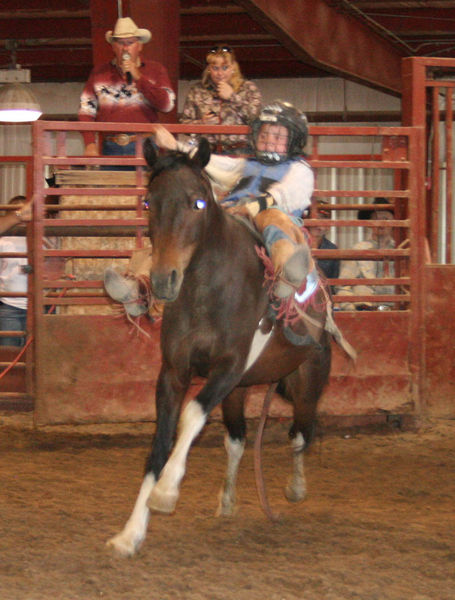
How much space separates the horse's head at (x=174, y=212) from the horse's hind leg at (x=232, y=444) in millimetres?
1259

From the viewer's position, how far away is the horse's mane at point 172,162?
401 centimetres

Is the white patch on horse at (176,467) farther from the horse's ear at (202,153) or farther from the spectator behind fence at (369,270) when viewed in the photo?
the spectator behind fence at (369,270)

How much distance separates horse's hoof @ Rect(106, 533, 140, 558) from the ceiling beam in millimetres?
6873

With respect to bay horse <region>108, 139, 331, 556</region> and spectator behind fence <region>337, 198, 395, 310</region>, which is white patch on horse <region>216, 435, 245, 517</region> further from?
spectator behind fence <region>337, 198, 395, 310</region>

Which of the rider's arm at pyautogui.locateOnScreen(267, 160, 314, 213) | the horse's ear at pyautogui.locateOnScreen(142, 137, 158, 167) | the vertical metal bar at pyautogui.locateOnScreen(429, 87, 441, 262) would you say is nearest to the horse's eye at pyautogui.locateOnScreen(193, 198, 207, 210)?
the horse's ear at pyautogui.locateOnScreen(142, 137, 158, 167)

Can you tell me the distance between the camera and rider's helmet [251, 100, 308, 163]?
497 cm

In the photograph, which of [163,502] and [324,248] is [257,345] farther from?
[324,248]

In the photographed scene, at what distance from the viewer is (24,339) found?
28.1ft

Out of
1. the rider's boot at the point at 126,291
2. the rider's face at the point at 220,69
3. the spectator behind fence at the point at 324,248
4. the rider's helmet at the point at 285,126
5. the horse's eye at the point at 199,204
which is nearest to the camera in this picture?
the horse's eye at the point at 199,204

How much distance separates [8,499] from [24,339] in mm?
3562

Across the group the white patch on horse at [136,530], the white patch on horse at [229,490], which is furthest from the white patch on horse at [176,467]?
the white patch on horse at [229,490]

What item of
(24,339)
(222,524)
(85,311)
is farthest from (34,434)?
(222,524)

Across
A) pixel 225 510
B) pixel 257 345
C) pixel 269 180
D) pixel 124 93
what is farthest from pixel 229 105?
pixel 225 510

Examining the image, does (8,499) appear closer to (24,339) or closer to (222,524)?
(222,524)
